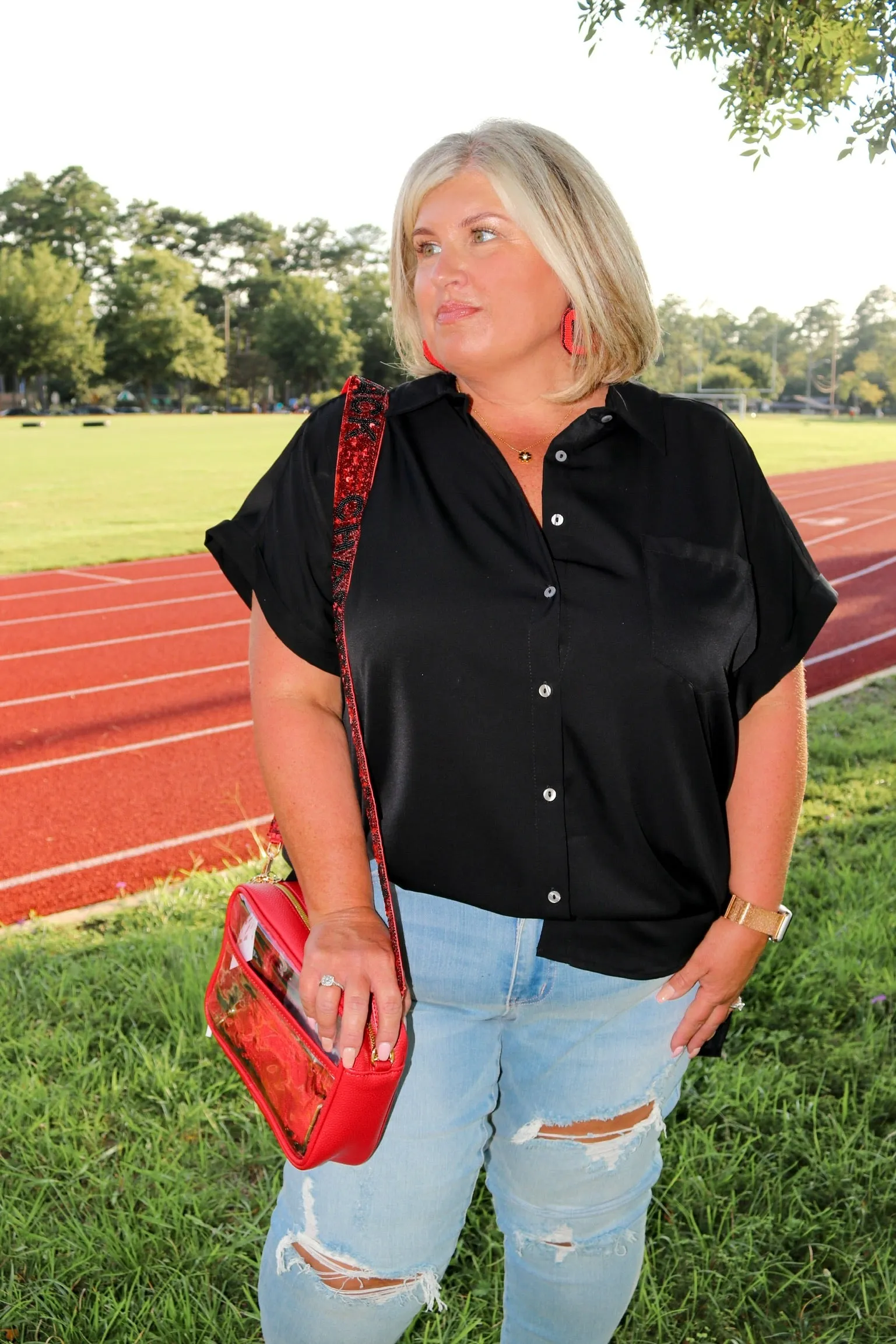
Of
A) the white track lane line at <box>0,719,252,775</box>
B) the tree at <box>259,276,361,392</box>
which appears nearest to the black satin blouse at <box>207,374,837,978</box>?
the white track lane line at <box>0,719,252,775</box>

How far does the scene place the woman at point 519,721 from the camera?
1.56 m

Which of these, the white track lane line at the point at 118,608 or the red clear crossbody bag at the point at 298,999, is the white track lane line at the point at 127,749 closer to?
the white track lane line at the point at 118,608

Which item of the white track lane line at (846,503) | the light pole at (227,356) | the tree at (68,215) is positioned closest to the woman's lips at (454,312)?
the white track lane line at (846,503)

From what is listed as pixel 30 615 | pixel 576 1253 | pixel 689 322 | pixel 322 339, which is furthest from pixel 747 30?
pixel 689 322

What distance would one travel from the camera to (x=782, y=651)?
66.6 inches

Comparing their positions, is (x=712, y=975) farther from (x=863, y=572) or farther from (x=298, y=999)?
(x=863, y=572)

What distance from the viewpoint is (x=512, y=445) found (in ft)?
5.53

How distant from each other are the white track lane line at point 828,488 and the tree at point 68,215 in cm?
7516

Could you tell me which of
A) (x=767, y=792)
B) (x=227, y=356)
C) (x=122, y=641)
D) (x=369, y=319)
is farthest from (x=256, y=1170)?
(x=369, y=319)

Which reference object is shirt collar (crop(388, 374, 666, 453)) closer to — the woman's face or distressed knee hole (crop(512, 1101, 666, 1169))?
the woman's face

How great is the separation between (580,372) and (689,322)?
363ft

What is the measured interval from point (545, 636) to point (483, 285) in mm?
487

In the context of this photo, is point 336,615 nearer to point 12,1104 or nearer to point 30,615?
point 12,1104

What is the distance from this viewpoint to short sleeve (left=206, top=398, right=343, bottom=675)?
1571mm
